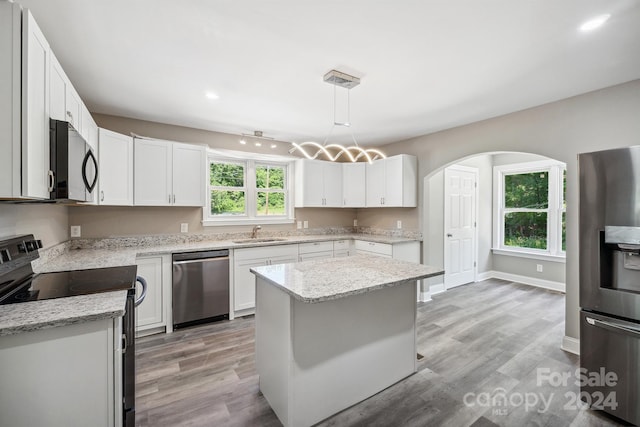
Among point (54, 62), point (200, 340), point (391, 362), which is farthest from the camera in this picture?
point (200, 340)

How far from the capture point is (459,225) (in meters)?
4.94

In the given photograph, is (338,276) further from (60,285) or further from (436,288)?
(436,288)

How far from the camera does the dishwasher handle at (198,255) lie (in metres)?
3.18

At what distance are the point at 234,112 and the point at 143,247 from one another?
195 cm

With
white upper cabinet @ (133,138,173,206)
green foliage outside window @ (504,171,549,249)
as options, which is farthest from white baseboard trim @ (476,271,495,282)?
white upper cabinet @ (133,138,173,206)

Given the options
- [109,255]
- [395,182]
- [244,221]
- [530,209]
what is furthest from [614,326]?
[109,255]

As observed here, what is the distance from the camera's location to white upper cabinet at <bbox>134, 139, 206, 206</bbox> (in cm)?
328

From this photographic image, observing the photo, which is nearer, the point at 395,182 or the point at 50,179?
the point at 50,179

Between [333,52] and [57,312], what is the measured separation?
223 cm

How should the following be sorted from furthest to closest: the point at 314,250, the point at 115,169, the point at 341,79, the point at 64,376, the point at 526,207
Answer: the point at 526,207 < the point at 314,250 < the point at 115,169 < the point at 341,79 < the point at 64,376

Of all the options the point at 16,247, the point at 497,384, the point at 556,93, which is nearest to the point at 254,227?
the point at 16,247

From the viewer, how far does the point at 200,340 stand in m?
2.98

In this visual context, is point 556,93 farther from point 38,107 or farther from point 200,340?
point 200,340

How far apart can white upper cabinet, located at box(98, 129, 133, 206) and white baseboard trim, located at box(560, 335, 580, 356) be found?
480 centimetres
